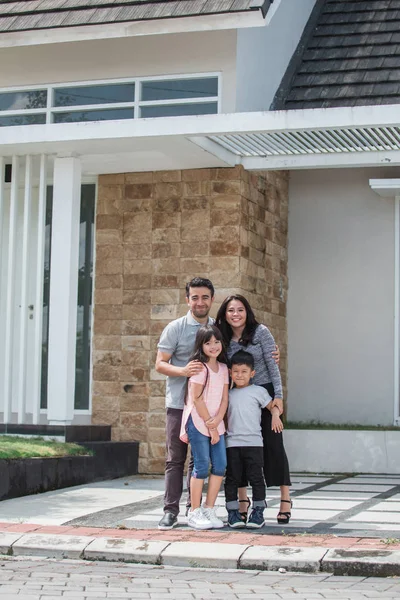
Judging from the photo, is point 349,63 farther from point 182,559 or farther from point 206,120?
point 182,559

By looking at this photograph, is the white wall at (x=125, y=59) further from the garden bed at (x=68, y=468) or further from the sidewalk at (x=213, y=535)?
the sidewalk at (x=213, y=535)

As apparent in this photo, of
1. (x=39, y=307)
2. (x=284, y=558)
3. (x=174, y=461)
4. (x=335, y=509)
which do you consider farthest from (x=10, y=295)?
(x=284, y=558)

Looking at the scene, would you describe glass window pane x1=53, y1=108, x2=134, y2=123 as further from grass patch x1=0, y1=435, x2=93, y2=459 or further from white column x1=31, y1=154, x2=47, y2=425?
grass patch x1=0, y1=435, x2=93, y2=459

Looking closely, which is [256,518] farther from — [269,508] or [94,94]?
[94,94]

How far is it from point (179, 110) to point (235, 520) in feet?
18.1

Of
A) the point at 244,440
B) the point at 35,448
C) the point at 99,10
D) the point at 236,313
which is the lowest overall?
the point at 35,448

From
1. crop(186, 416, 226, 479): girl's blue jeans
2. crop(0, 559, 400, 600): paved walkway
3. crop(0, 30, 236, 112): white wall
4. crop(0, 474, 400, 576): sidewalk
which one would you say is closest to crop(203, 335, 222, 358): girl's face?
crop(186, 416, 226, 479): girl's blue jeans

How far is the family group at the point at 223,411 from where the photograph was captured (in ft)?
24.8

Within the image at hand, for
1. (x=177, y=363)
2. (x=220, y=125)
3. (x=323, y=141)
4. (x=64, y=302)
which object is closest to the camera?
(x=177, y=363)

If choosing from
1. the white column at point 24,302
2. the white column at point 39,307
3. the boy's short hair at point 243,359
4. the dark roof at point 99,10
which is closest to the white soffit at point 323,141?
the dark roof at point 99,10

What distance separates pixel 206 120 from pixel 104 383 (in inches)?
130

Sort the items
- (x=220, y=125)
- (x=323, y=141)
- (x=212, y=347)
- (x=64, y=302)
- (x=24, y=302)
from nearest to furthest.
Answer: (x=212, y=347) < (x=220, y=125) < (x=323, y=141) < (x=64, y=302) < (x=24, y=302)

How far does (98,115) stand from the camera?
39.6 ft

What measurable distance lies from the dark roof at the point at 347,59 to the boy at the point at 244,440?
5126 mm
